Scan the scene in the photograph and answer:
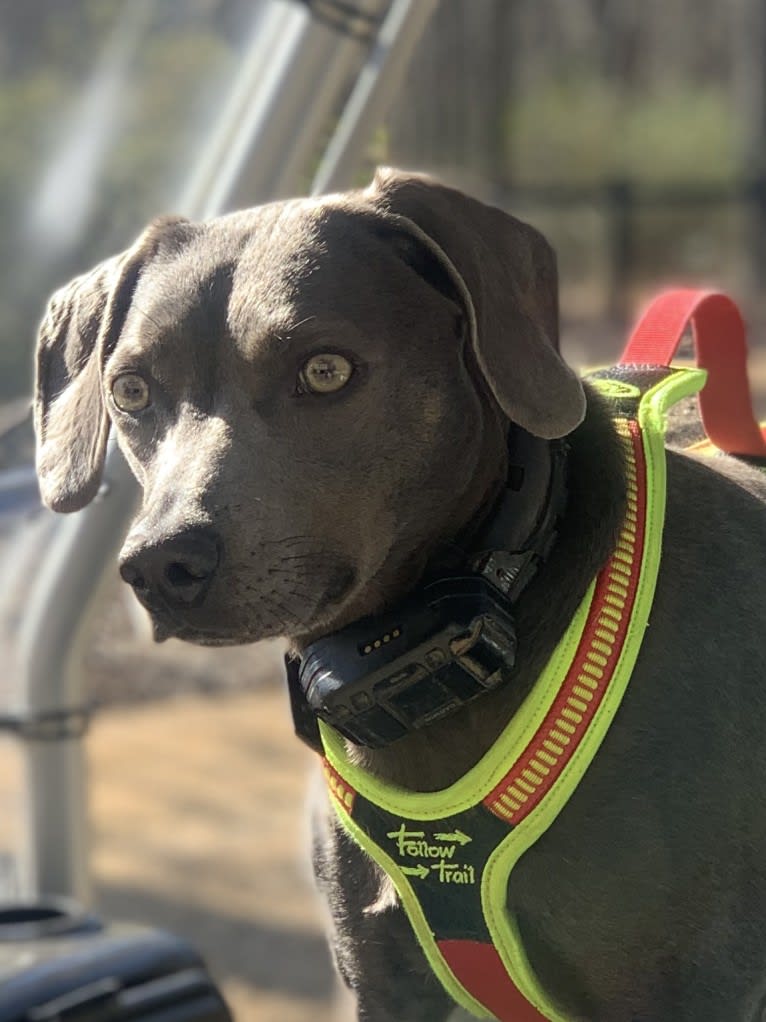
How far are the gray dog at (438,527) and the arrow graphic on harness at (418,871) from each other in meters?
0.09

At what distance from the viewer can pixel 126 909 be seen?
4.90 metres

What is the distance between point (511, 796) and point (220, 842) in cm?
368

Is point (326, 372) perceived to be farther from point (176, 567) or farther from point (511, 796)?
point (511, 796)

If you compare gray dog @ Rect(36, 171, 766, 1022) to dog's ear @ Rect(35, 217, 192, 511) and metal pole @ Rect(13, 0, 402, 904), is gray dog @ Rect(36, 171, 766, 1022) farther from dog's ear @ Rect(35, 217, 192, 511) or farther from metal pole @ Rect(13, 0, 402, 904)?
metal pole @ Rect(13, 0, 402, 904)

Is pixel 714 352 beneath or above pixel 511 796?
above

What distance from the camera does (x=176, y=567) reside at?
1755 millimetres

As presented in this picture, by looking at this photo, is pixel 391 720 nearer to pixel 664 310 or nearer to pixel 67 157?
pixel 664 310

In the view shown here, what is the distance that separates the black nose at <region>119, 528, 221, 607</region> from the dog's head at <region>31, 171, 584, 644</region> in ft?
0.04

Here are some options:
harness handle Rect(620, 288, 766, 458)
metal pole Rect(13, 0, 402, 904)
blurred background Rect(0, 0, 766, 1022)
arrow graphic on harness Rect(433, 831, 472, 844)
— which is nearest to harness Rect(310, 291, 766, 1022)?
arrow graphic on harness Rect(433, 831, 472, 844)

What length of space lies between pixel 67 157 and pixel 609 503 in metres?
2.15

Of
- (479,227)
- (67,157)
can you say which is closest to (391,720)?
(479,227)

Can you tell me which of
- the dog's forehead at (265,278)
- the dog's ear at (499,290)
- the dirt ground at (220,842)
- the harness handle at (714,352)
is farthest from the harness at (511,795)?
the dirt ground at (220,842)

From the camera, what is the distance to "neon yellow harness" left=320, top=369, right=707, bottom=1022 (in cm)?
184

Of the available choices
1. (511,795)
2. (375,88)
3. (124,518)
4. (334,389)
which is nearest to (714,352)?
(334,389)
